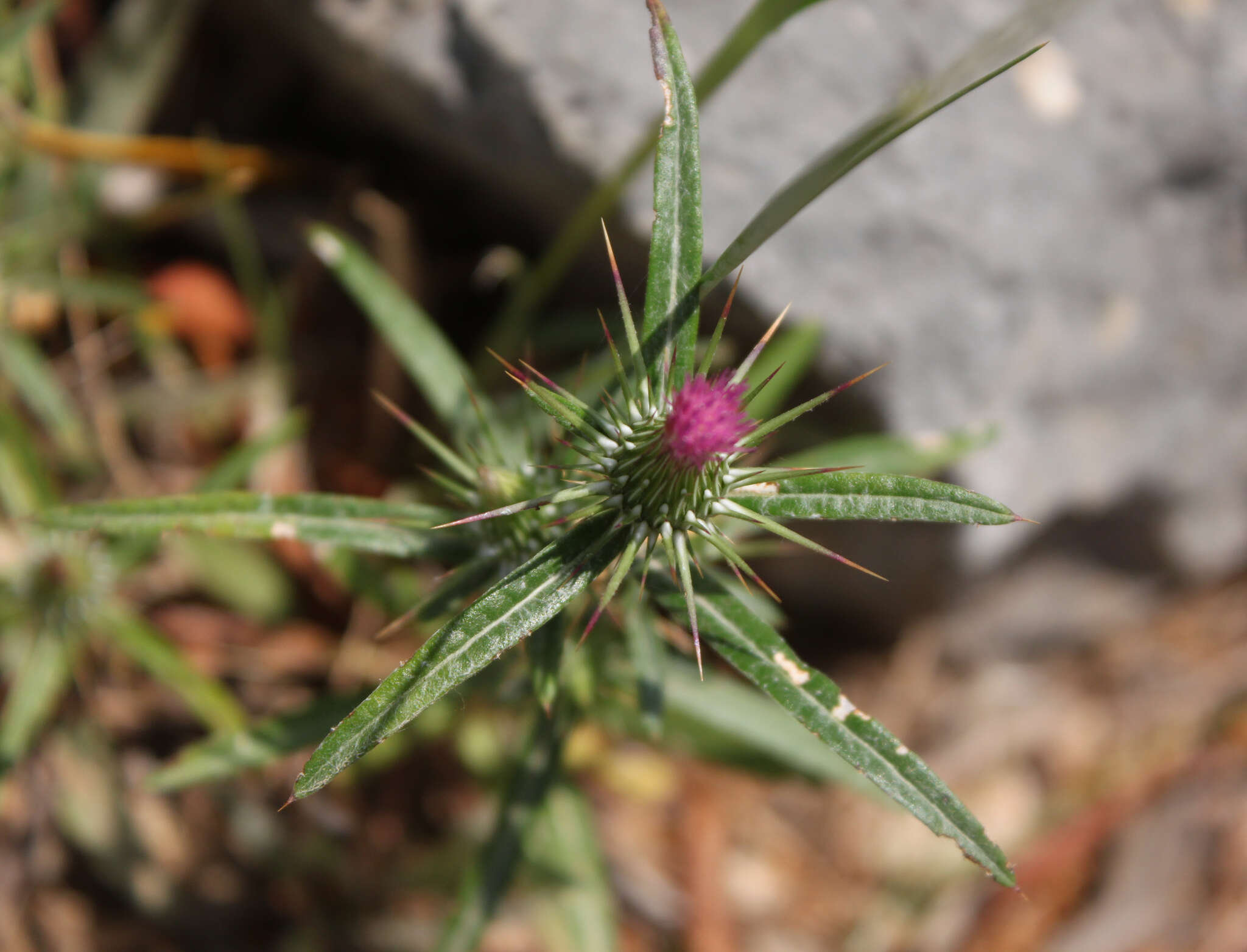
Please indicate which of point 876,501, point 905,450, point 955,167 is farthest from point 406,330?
point 955,167

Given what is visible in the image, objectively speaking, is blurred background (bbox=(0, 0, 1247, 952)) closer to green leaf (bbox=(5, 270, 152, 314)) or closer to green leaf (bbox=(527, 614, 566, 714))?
green leaf (bbox=(5, 270, 152, 314))

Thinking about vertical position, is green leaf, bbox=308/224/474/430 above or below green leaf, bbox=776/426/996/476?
below

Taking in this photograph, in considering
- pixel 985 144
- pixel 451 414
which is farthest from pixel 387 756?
pixel 985 144

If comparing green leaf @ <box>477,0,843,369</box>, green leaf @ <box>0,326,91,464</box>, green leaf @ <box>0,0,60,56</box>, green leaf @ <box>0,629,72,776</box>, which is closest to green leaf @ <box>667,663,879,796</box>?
green leaf @ <box>477,0,843,369</box>

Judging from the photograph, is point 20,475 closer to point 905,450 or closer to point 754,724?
point 754,724

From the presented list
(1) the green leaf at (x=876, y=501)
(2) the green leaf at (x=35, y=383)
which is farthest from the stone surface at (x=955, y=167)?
(2) the green leaf at (x=35, y=383)
